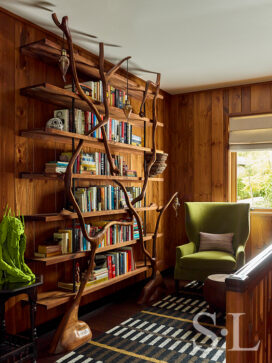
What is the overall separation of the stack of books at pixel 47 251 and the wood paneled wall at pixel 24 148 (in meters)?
0.15

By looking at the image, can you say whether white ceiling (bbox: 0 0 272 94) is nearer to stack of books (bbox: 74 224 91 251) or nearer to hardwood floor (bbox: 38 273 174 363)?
stack of books (bbox: 74 224 91 251)

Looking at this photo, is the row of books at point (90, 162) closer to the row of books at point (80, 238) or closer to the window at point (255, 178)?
the row of books at point (80, 238)

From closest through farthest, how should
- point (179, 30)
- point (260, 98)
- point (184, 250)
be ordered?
1. point (179, 30)
2. point (184, 250)
3. point (260, 98)

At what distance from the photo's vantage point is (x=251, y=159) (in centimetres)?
477

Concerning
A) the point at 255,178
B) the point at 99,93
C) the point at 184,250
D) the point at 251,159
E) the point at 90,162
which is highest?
the point at 99,93

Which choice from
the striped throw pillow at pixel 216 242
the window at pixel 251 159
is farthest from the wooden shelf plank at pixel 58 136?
the window at pixel 251 159

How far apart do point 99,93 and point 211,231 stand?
220 cm

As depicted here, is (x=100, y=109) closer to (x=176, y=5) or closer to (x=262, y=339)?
(x=176, y=5)

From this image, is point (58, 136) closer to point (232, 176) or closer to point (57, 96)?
point (57, 96)

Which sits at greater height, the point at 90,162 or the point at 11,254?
the point at 90,162

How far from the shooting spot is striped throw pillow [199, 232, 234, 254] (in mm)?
4074

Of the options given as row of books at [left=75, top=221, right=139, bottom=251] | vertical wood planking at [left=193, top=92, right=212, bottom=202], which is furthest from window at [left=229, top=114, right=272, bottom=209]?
row of books at [left=75, top=221, right=139, bottom=251]

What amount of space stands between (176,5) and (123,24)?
51cm

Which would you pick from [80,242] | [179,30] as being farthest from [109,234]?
[179,30]
